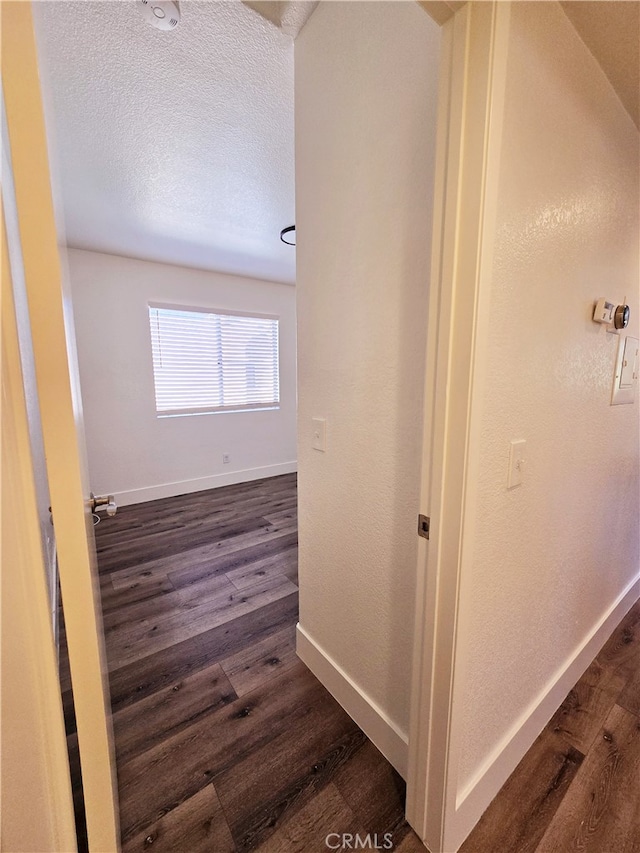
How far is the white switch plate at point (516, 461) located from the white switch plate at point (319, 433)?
25.9 inches

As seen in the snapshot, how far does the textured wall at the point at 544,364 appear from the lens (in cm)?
83

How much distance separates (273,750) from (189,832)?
323 mm

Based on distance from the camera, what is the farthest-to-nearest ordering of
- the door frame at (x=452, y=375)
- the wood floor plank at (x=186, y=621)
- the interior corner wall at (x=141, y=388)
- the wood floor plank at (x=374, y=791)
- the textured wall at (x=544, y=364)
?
the interior corner wall at (x=141, y=388) < the wood floor plank at (x=186, y=621) < the wood floor plank at (x=374, y=791) < the textured wall at (x=544, y=364) < the door frame at (x=452, y=375)

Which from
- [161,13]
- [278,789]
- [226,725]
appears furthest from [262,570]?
[161,13]

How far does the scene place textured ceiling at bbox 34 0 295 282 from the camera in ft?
3.76

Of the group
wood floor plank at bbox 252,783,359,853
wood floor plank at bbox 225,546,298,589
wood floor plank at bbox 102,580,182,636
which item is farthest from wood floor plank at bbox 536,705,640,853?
wood floor plank at bbox 102,580,182,636

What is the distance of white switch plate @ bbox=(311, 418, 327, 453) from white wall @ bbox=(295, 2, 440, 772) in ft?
0.07

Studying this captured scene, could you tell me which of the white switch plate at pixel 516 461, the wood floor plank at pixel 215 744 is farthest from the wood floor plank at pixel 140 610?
the white switch plate at pixel 516 461

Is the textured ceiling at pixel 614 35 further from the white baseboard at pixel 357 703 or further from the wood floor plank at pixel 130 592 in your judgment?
the wood floor plank at pixel 130 592

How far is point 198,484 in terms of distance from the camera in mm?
4016

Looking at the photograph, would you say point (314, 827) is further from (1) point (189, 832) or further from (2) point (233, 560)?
(2) point (233, 560)

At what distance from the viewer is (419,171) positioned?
36.6 inches

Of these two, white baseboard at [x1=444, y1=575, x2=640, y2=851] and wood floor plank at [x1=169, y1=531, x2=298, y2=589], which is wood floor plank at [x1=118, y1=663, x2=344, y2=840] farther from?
wood floor plank at [x1=169, y1=531, x2=298, y2=589]

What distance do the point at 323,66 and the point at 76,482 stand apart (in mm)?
1526
